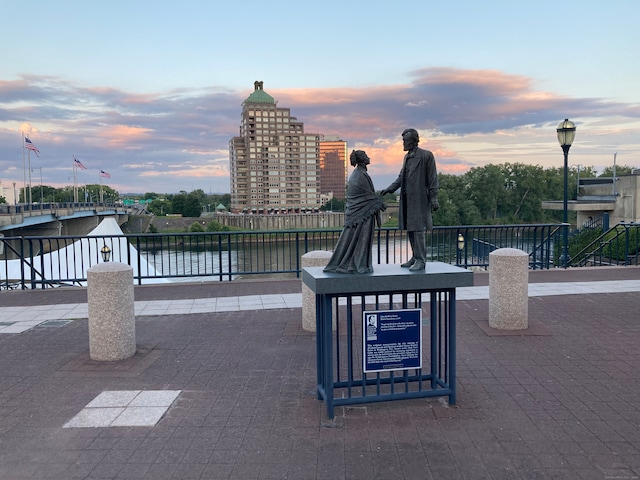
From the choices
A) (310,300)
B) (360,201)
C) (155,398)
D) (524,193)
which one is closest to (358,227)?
(360,201)

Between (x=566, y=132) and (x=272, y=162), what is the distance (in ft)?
449

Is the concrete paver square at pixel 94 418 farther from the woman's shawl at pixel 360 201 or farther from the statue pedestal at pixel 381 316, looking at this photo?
the woman's shawl at pixel 360 201

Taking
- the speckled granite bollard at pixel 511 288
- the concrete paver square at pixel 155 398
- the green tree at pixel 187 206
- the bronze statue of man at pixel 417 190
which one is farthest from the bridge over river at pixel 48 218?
the bronze statue of man at pixel 417 190

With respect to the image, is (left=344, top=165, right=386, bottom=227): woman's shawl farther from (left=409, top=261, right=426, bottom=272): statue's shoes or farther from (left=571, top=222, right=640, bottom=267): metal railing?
(left=571, top=222, right=640, bottom=267): metal railing

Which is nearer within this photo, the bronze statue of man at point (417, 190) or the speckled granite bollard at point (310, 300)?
the bronze statue of man at point (417, 190)

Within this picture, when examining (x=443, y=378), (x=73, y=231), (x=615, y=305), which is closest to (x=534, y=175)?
(x=73, y=231)

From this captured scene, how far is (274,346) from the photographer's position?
7211 millimetres

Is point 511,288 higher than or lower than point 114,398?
higher

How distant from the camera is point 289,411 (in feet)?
16.5

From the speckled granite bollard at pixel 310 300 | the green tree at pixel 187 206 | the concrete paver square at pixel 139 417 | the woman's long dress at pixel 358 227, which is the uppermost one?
the green tree at pixel 187 206

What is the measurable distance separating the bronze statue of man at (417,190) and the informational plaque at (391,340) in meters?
0.53

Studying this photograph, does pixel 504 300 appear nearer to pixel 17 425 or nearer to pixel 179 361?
pixel 179 361

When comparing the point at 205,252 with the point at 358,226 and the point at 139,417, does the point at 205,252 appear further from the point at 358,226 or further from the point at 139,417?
the point at 358,226

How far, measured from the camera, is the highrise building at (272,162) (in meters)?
150
